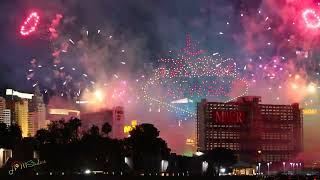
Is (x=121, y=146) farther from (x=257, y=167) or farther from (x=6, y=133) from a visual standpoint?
(x=257, y=167)

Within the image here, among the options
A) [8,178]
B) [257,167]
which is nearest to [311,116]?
[257,167]

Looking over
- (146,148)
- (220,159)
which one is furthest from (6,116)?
(220,159)

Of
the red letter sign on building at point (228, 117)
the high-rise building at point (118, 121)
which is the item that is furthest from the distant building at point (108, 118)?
the red letter sign on building at point (228, 117)

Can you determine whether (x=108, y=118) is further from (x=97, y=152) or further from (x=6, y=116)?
(x=97, y=152)

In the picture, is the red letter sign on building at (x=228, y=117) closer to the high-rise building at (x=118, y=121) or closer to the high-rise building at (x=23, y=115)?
the high-rise building at (x=118, y=121)

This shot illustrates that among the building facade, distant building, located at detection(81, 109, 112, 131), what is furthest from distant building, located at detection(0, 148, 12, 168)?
distant building, located at detection(81, 109, 112, 131)

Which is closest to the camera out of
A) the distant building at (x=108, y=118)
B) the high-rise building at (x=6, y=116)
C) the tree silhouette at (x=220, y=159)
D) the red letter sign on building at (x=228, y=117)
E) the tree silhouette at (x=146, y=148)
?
the tree silhouette at (x=146, y=148)
